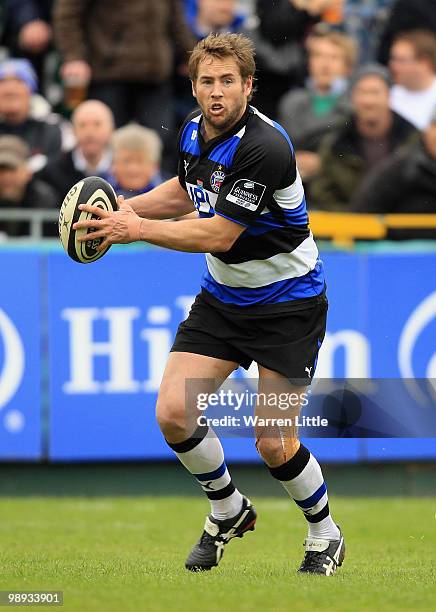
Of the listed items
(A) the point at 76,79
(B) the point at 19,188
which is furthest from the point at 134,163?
(A) the point at 76,79

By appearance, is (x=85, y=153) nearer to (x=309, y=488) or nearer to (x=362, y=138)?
(x=362, y=138)

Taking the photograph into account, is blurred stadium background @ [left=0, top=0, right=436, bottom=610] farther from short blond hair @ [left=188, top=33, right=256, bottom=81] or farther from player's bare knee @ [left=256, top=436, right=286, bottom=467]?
short blond hair @ [left=188, top=33, right=256, bottom=81]

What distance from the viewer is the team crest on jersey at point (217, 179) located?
6.53m

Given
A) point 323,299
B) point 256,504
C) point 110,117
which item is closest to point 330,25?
point 110,117

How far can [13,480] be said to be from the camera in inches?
413

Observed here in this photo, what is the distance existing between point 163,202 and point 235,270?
0.65 meters

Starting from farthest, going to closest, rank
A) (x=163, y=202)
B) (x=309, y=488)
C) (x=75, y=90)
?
1. (x=75, y=90)
2. (x=163, y=202)
3. (x=309, y=488)

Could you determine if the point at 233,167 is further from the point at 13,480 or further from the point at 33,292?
the point at 13,480

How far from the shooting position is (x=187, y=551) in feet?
26.2

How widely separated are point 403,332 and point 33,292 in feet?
9.45

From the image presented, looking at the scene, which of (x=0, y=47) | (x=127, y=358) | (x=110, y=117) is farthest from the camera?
(x=0, y=47)

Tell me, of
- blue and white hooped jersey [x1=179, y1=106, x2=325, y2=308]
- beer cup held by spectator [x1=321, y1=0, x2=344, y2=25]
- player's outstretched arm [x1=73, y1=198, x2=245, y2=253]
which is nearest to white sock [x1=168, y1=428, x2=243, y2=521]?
blue and white hooped jersey [x1=179, y1=106, x2=325, y2=308]

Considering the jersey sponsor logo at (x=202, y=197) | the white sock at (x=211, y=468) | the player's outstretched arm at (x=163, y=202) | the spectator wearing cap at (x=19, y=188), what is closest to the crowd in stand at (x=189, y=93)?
the spectator wearing cap at (x=19, y=188)

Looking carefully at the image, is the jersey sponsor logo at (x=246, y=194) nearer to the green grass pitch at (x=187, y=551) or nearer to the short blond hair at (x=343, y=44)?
the green grass pitch at (x=187, y=551)
